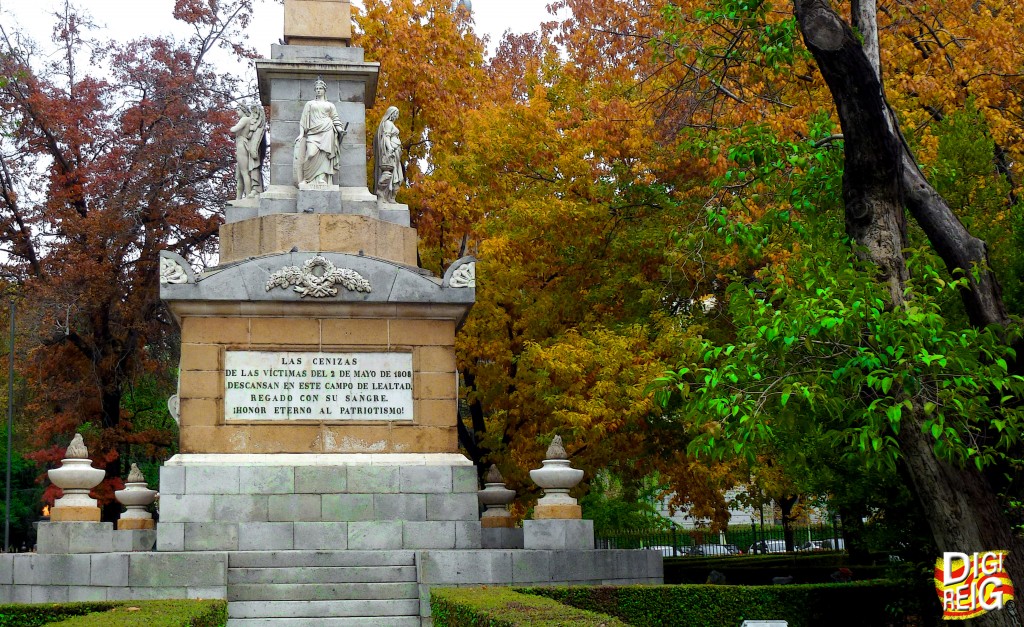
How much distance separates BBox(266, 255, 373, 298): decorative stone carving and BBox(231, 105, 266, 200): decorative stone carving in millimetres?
2232

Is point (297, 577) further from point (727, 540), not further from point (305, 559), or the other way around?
point (727, 540)

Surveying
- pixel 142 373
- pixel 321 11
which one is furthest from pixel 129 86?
pixel 321 11

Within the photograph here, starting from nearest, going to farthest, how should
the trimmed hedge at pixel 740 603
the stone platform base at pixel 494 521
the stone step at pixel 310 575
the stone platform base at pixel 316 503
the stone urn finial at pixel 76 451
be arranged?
the trimmed hedge at pixel 740 603 → the stone step at pixel 310 575 → the stone platform base at pixel 316 503 → the stone urn finial at pixel 76 451 → the stone platform base at pixel 494 521

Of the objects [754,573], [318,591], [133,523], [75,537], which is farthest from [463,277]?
[754,573]

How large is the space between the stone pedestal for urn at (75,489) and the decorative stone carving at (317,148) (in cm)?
469

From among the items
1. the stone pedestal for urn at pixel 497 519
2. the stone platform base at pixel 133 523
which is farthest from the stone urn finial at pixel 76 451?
the stone pedestal for urn at pixel 497 519

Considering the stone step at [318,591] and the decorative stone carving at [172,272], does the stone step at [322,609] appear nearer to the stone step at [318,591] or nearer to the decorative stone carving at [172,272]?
the stone step at [318,591]

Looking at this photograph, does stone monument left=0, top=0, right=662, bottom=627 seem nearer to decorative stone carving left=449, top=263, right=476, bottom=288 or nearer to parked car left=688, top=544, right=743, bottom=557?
decorative stone carving left=449, top=263, right=476, bottom=288

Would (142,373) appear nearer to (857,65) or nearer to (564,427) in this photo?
(564,427)

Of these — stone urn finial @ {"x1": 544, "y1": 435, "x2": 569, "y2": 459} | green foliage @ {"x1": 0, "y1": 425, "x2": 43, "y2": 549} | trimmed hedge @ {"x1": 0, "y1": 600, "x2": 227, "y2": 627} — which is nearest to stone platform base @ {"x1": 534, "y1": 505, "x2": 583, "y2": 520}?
stone urn finial @ {"x1": 544, "y1": 435, "x2": 569, "y2": 459}

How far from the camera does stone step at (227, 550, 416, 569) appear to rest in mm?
13664

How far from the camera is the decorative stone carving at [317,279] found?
50.4 feet

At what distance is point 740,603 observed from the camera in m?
13.0

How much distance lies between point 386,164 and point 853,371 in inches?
376
